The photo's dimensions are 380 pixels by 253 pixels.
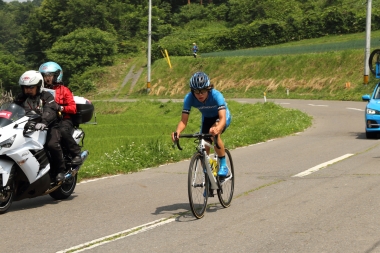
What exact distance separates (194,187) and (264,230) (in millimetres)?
1184

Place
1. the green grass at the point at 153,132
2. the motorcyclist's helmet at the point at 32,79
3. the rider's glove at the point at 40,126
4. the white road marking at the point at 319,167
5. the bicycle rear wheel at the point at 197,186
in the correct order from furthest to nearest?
the green grass at the point at 153,132, the white road marking at the point at 319,167, the motorcyclist's helmet at the point at 32,79, the rider's glove at the point at 40,126, the bicycle rear wheel at the point at 197,186

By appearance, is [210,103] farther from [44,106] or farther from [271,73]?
[271,73]

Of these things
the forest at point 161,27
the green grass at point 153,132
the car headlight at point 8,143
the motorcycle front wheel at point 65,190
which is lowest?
the green grass at point 153,132

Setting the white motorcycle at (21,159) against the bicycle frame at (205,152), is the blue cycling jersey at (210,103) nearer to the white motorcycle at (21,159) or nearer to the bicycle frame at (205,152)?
the bicycle frame at (205,152)

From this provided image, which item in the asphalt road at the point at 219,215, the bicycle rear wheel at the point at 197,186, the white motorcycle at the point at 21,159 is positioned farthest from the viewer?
the white motorcycle at the point at 21,159

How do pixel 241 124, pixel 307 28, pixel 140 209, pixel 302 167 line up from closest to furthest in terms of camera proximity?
pixel 140 209 < pixel 302 167 < pixel 241 124 < pixel 307 28

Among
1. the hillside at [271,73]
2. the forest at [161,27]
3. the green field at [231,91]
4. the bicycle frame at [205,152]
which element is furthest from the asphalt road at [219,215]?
the forest at [161,27]

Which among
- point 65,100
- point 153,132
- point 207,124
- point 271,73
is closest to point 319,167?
point 207,124

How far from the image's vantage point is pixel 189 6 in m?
97.6

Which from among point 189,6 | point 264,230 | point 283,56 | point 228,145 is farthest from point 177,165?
point 189,6

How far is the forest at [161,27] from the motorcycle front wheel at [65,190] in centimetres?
5510

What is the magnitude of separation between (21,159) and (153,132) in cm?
2011

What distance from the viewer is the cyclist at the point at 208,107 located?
28.4ft

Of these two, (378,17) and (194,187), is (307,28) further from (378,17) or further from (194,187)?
(194,187)
